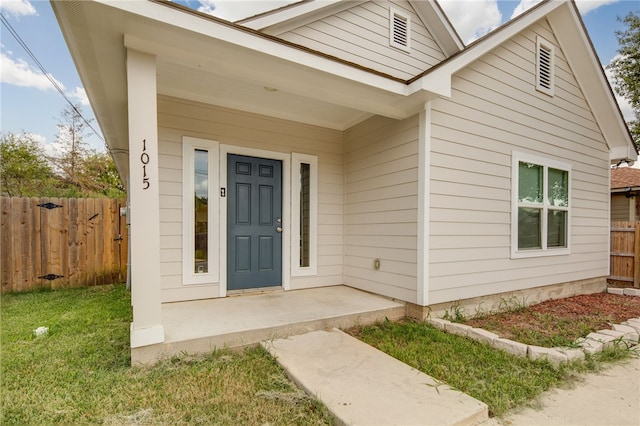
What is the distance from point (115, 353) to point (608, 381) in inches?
165

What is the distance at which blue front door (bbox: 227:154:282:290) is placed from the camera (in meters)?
4.19

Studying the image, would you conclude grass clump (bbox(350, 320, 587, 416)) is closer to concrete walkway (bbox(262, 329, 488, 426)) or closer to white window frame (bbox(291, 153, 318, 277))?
concrete walkway (bbox(262, 329, 488, 426))

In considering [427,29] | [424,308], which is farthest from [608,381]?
[427,29]

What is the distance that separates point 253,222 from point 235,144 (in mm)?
1125

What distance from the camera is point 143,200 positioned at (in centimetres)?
240

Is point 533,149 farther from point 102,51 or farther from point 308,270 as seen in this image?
point 102,51

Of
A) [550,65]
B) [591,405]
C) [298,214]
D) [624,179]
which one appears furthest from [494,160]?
Answer: [624,179]

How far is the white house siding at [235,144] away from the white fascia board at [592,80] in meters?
4.28

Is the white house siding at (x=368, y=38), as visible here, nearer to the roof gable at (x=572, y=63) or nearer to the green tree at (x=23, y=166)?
the roof gable at (x=572, y=63)

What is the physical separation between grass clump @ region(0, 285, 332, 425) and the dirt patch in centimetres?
266

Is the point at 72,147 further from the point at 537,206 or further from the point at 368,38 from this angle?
the point at 537,206

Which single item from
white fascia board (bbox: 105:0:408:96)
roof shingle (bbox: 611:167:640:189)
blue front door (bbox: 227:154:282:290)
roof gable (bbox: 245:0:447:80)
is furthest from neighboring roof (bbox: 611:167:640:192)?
blue front door (bbox: 227:154:282:290)

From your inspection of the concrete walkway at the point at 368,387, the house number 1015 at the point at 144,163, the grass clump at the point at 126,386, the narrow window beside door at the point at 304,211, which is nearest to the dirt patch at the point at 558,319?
the concrete walkway at the point at 368,387

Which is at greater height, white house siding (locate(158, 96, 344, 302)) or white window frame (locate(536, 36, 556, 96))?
white window frame (locate(536, 36, 556, 96))
